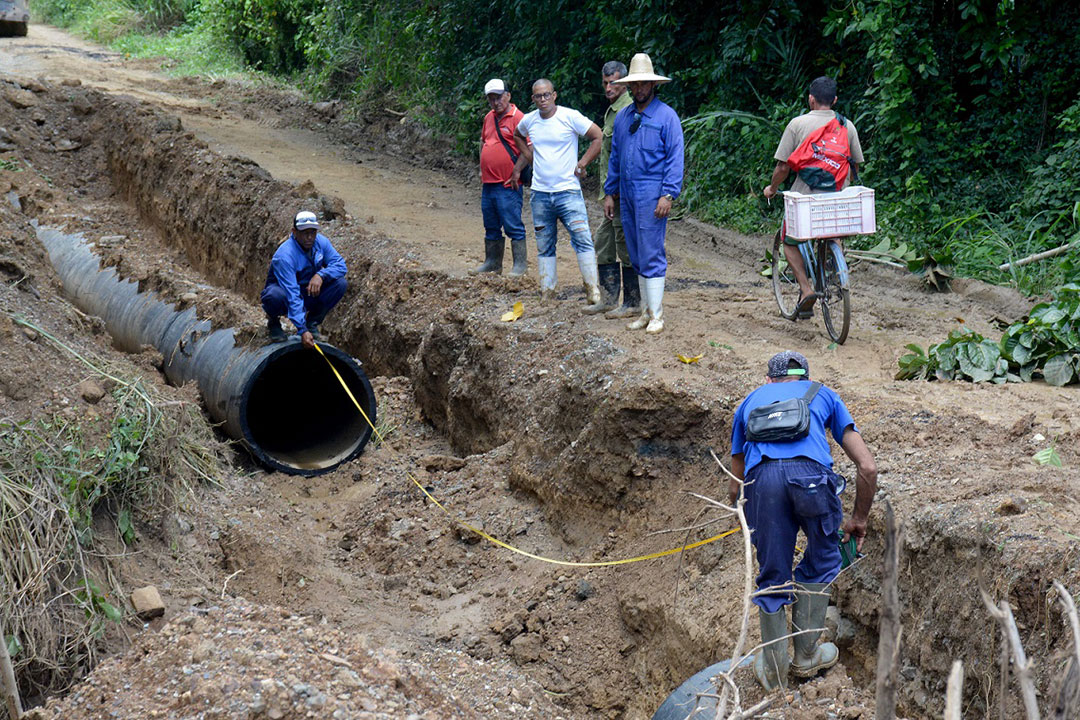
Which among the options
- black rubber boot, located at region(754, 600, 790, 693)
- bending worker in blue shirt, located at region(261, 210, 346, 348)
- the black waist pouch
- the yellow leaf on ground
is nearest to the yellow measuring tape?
bending worker in blue shirt, located at region(261, 210, 346, 348)

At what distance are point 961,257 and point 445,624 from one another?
5951 mm

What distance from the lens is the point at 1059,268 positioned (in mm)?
8836

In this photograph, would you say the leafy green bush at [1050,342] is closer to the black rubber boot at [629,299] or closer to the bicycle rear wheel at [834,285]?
the bicycle rear wheel at [834,285]

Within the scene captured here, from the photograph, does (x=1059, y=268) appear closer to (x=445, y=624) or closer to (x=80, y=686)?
(x=445, y=624)

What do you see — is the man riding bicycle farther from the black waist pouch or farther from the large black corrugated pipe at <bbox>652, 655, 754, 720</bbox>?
the large black corrugated pipe at <bbox>652, 655, 754, 720</bbox>

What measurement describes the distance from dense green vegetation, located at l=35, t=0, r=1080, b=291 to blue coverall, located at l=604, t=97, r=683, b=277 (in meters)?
3.52

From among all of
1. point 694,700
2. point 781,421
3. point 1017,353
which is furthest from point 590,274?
point 694,700

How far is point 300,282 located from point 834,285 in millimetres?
4056

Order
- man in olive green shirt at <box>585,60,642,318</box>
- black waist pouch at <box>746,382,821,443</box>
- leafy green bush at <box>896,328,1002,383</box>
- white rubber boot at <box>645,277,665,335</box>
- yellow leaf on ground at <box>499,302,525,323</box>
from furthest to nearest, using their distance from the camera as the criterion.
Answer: yellow leaf on ground at <box>499,302,525,323</box>
man in olive green shirt at <box>585,60,642,318</box>
white rubber boot at <box>645,277,665,335</box>
leafy green bush at <box>896,328,1002,383</box>
black waist pouch at <box>746,382,821,443</box>

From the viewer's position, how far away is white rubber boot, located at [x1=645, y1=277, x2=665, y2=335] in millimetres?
7645

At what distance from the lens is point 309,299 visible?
8672 millimetres

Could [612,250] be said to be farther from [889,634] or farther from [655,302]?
[889,634]

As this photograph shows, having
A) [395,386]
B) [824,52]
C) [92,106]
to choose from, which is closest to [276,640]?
[395,386]

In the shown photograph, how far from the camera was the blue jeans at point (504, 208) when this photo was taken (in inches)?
363
